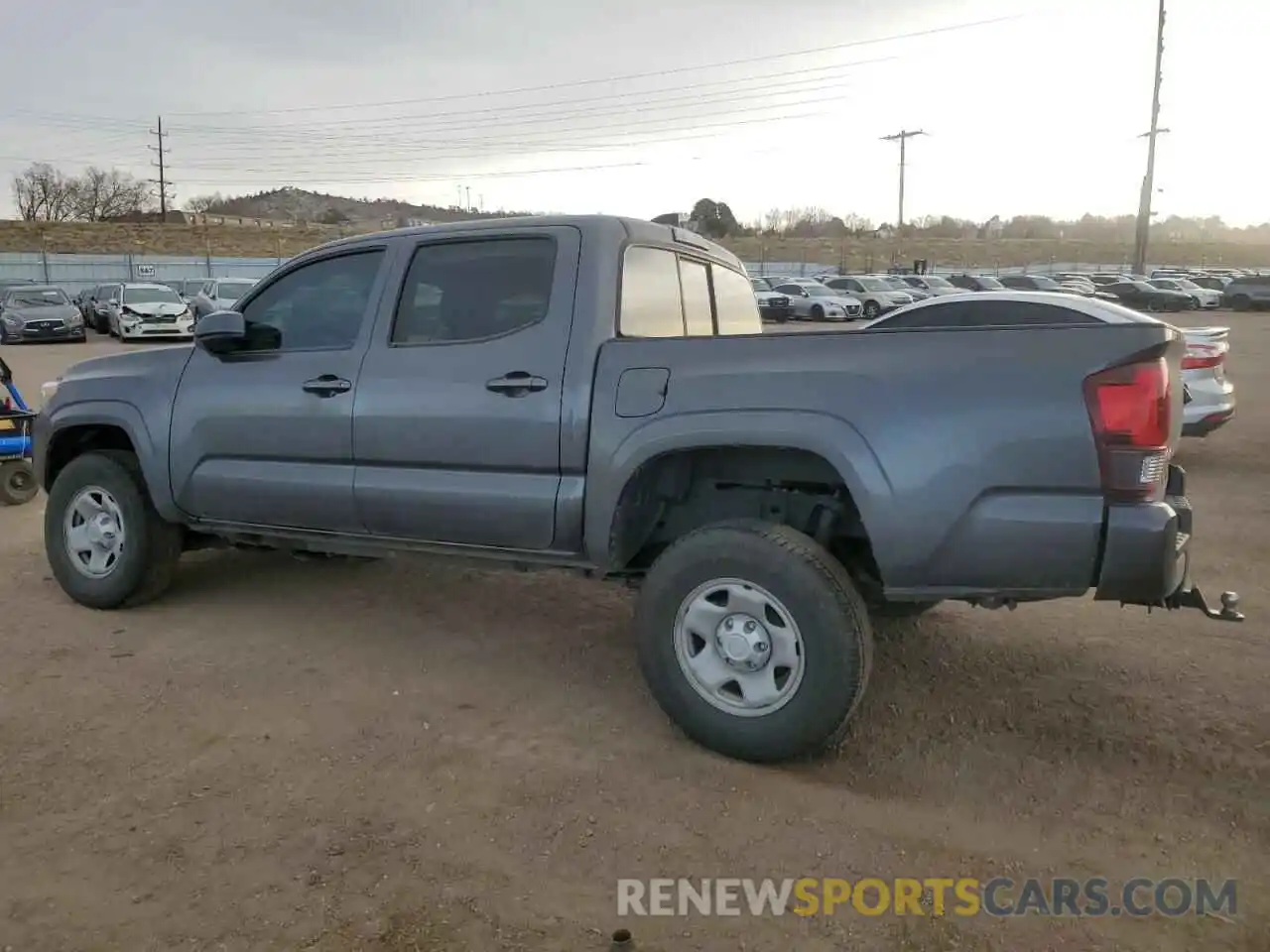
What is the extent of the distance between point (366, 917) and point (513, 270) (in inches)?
102

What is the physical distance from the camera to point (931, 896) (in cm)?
273

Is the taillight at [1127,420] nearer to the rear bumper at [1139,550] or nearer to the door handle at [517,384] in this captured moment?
the rear bumper at [1139,550]

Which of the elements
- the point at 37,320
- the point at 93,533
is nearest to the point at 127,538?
the point at 93,533

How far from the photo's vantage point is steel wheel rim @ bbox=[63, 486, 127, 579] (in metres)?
5.17

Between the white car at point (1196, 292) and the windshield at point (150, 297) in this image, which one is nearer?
the windshield at point (150, 297)

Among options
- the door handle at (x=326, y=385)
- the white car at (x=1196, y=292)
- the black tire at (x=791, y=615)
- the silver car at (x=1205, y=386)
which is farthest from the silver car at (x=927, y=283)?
the black tire at (x=791, y=615)

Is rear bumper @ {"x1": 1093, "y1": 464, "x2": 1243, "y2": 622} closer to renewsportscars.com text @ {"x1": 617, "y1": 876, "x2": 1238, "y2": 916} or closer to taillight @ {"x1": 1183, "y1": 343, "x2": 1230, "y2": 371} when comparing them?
renewsportscars.com text @ {"x1": 617, "y1": 876, "x2": 1238, "y2": 916}

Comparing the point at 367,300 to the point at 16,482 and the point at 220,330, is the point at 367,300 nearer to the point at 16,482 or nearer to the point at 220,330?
the point at 220,330

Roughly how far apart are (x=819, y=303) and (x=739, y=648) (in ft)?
108

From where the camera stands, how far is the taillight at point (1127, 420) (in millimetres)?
2928

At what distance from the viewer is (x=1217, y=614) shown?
338 centimetres

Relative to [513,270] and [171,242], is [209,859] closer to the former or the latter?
[513,270]

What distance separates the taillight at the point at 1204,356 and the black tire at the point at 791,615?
700 cm

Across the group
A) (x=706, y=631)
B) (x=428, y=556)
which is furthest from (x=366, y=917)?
(x=428, y=556)
